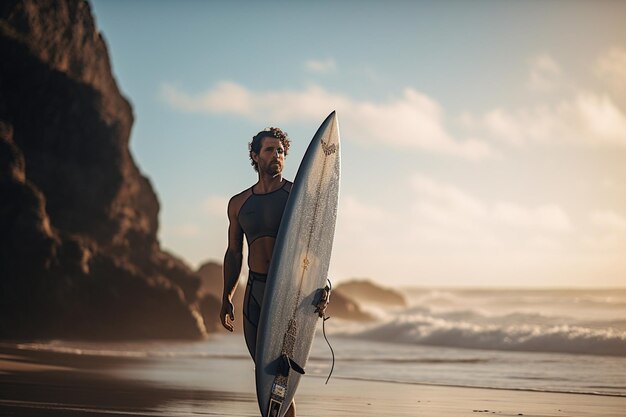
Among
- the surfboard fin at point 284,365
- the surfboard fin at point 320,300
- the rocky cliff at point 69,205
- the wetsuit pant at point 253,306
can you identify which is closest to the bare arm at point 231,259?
the wetsuit pant at point 253,306

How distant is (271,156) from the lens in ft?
19.6

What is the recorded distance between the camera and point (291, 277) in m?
5.88

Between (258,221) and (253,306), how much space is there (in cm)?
62

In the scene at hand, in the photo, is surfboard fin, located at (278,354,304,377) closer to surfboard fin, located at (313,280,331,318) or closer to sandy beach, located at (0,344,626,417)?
surfboard fin, located at (313,280,331,318)

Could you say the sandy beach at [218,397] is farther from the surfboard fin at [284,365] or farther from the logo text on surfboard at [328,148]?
the logo text on surfboard at [328,148]

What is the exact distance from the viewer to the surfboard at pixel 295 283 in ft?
19.0

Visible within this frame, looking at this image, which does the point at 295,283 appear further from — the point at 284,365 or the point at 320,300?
the point at 284,365

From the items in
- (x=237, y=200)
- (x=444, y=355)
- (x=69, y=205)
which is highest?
(x=69, y=205)

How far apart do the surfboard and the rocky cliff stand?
15.4 m

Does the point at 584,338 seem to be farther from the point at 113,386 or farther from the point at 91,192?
the point at 91,192

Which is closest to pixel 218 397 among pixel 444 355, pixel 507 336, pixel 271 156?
pixel 271 156

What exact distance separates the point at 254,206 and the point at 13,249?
53.4 ft

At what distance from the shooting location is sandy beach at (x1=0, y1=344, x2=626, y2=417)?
801 cm

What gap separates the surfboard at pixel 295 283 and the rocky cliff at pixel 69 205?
608 inches
